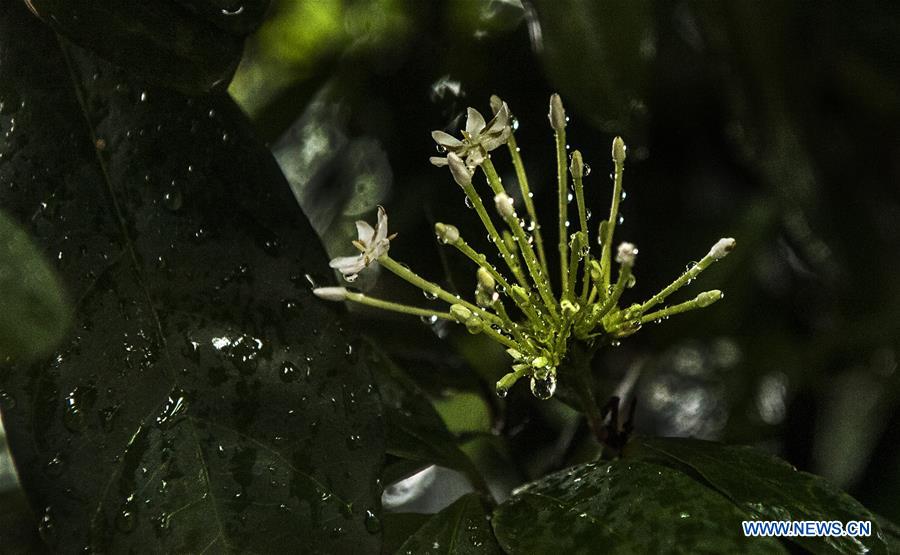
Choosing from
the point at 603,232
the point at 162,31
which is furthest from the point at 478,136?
the point at 162,31

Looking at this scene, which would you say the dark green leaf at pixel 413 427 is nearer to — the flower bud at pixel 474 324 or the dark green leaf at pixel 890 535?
the flower bud at pixel 474 324

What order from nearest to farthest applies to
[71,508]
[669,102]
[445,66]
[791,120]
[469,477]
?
[71,508] < [469,477] < [445,66] < [791,120] < [669,102]

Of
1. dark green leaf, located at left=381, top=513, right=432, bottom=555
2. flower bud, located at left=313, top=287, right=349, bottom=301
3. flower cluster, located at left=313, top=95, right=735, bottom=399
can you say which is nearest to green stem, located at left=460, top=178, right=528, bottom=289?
flower cluster, located at left=313, top=95, right=735, bottom=399

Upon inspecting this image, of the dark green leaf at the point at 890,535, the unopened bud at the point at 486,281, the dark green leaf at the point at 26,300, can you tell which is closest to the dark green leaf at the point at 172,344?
the dark green leaf at the point at 26,300

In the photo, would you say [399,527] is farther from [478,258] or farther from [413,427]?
[478,258]

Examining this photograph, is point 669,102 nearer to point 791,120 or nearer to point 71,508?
point 791,120

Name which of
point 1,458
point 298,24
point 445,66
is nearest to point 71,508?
point 1,458
